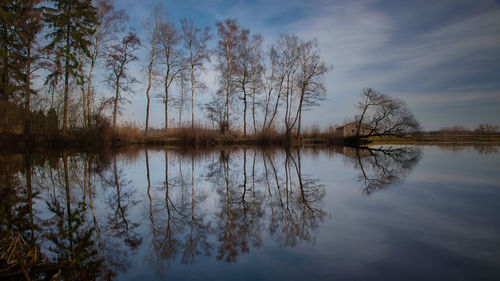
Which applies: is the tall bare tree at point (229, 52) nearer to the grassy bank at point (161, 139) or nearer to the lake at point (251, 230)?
the grassy bank at point (161, 139)

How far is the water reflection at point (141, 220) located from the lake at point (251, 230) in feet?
0.06

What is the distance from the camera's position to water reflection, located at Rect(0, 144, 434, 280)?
242cm

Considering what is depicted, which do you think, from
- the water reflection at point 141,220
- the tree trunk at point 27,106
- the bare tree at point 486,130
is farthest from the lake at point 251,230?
the bare tree at point 486,130

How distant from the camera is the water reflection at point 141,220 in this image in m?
2.42

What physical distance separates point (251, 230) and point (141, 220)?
152 centimetres

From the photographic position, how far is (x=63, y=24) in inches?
701

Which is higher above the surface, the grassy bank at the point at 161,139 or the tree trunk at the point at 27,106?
the tree trunk at the point at 27,106

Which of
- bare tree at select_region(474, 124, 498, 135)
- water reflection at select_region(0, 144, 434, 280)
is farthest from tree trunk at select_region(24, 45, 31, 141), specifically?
bare tree at select_region(474, 124, 498, 135)

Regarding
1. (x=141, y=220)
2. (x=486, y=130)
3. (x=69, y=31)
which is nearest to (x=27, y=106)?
(x=69, y=31)

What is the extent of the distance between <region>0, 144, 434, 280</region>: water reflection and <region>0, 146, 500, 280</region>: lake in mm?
17

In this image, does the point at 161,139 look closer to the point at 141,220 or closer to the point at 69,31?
the point at 69,31

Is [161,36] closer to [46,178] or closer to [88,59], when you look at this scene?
[88,59]

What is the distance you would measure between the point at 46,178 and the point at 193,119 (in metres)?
17.6

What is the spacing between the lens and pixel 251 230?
10.5 ft
